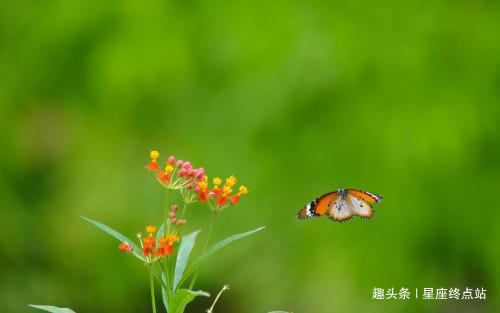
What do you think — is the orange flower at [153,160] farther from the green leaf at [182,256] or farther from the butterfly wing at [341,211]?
the butterfly wing at [341,211]

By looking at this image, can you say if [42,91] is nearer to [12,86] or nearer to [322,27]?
[12,86]

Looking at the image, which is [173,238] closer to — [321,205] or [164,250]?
[164,250]

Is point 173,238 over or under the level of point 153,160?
under

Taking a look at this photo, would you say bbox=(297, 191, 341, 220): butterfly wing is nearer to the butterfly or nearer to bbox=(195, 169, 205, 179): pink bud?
the butterfly

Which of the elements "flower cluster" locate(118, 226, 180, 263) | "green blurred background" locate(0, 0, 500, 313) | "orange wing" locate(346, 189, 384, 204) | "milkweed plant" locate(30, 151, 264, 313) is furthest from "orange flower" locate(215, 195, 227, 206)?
"green blurred background" locate(0, 0, 500, 313)

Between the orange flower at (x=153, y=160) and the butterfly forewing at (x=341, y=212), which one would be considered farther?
the butterfly forewing at (x=341, y=212)

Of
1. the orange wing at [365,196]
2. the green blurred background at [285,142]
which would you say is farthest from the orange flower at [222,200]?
the green blurred background at [285,142]

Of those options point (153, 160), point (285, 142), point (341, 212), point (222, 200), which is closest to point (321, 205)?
point (341, 212)
